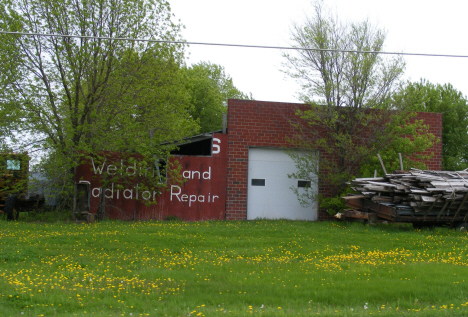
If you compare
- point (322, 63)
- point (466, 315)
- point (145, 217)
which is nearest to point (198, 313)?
point (466, 315)

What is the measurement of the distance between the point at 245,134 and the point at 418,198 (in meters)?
6.58

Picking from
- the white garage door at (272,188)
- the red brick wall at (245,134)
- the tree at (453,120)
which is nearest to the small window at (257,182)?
the white garage door at (272,188)

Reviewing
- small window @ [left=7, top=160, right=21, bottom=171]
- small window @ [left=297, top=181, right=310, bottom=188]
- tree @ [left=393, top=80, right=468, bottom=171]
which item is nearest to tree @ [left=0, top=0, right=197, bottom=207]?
small window @ [left=7, top=160, right=21, bottom=171]

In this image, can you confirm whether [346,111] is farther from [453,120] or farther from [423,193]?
[453,120]

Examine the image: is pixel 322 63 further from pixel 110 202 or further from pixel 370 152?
pixel 110 202

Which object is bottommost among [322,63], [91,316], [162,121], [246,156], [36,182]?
[91,316]

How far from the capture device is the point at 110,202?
17.4 metres

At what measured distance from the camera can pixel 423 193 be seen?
14.2 m

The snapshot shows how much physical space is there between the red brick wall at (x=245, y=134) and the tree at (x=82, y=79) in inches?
103

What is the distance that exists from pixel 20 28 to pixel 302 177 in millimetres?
10774

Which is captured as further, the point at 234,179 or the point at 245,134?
the point at 245,134

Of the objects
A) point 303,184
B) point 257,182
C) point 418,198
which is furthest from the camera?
point 303,184

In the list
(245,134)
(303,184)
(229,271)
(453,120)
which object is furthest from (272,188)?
(453,120)

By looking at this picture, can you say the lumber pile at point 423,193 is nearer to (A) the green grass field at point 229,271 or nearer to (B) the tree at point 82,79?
(A) the green grass field at point 229,271
